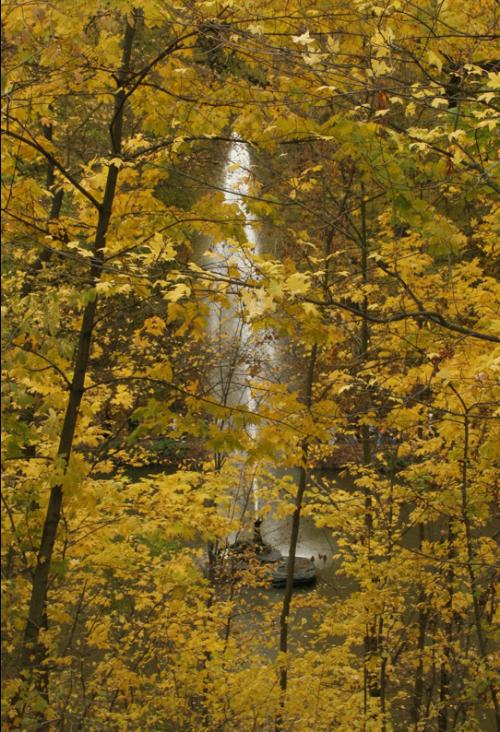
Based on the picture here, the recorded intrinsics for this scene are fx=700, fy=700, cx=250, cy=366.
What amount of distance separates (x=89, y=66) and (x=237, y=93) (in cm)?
118

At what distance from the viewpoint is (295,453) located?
4.77 meters

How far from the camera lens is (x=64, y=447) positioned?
4699 millimetres

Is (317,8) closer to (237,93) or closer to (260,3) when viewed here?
(260,3)

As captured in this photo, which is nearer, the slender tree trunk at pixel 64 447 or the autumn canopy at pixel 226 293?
the autumn canopy at pixel 226 293

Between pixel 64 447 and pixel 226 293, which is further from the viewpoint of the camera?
pixel 64 447

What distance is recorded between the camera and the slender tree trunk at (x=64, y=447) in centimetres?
441

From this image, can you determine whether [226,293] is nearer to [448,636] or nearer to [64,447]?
[64,447]

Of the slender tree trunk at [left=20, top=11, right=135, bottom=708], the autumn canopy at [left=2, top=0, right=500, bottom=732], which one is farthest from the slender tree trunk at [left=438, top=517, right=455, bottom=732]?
the slender tree trunk at [left=20, top=11, right=135, bottom=708]

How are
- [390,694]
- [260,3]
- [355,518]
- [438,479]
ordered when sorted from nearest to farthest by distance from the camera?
1. [260,3]
2. [438,479]
3. [355,518]
4. [390,694]

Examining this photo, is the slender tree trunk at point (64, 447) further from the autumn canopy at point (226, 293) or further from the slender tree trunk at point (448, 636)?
the slender tree trunk at point (448, 636)

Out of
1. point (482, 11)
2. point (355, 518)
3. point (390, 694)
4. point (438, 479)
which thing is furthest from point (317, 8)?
point (390, 694)

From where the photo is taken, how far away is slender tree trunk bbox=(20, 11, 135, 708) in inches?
174

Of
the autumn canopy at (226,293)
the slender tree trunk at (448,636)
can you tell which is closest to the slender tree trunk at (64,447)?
the autumn canopy at (226,293)

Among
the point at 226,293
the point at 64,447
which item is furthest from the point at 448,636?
the point at 226,293
